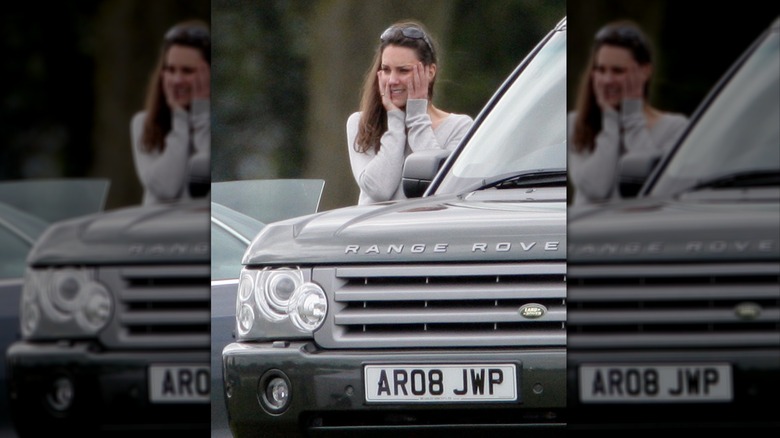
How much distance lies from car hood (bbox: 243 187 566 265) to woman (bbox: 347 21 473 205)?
0.14 metres

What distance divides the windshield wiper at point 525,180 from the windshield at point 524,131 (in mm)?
11

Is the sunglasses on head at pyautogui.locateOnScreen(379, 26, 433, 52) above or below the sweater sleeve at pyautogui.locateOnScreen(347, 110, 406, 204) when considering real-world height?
above

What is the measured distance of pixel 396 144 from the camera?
477cm

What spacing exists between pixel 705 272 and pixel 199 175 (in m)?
1.90

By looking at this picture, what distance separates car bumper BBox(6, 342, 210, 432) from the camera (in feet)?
15.0

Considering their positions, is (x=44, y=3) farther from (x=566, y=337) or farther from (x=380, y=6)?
(x=566, y=337)

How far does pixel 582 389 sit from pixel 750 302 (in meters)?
0.64

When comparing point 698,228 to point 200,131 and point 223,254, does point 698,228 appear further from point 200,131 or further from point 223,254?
point 200,131

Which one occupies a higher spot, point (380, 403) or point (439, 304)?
point (439, 304)

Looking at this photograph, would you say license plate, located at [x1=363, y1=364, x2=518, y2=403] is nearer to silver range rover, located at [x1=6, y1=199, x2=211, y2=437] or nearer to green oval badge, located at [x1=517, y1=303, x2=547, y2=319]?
green oval badge, located at [x1=517, y1=303, x2=547, y2=319]

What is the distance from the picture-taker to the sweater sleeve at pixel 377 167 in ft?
15.6

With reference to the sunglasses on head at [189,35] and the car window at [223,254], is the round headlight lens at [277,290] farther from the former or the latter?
the sunglasses on head at [189,35]

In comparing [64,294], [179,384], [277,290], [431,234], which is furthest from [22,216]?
[431,234]

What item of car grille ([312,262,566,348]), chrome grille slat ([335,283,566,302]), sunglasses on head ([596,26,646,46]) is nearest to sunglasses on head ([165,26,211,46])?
car grille ([312,262,566,348])
